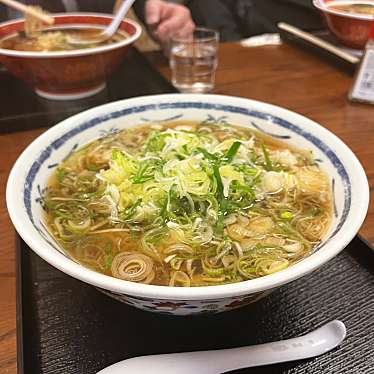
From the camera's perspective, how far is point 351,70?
1849 mm

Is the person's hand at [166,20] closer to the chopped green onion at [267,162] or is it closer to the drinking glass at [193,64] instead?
the drinking glass at [193,64]

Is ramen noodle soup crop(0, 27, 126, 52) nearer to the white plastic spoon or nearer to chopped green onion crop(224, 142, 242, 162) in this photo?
the white plastic spoon

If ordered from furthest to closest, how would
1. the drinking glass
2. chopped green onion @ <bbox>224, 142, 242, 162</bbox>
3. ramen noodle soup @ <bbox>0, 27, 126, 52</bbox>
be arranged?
the drinking glass → ramen noodle soup @ <bbox>0, 27, 126, 52</bbox> → chopped green onion @ <bbox>224, 142, 242, 162</bbox>

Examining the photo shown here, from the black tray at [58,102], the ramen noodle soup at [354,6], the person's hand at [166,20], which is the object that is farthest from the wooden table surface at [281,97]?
the ramen noodle soup at [354,6]

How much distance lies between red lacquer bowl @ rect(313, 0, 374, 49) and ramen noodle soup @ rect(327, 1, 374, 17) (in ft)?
0.48

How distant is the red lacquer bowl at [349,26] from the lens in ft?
5.91

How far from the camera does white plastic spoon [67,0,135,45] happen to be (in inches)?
70.8

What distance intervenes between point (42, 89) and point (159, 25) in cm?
83

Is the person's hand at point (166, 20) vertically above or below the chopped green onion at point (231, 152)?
below

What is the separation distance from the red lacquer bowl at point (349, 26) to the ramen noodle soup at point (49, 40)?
0.88 meters

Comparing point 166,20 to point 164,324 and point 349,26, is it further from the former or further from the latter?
point 164,324

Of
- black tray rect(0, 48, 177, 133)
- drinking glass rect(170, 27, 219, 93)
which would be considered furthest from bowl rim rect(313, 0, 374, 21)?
black tray rect(0, 48, 177, 133)

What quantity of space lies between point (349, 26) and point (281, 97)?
18.9 inches

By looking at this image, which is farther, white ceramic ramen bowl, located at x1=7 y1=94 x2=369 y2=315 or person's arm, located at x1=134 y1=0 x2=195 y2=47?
person's arm, located at x1=134 y1=0 x2=195 y2=47
